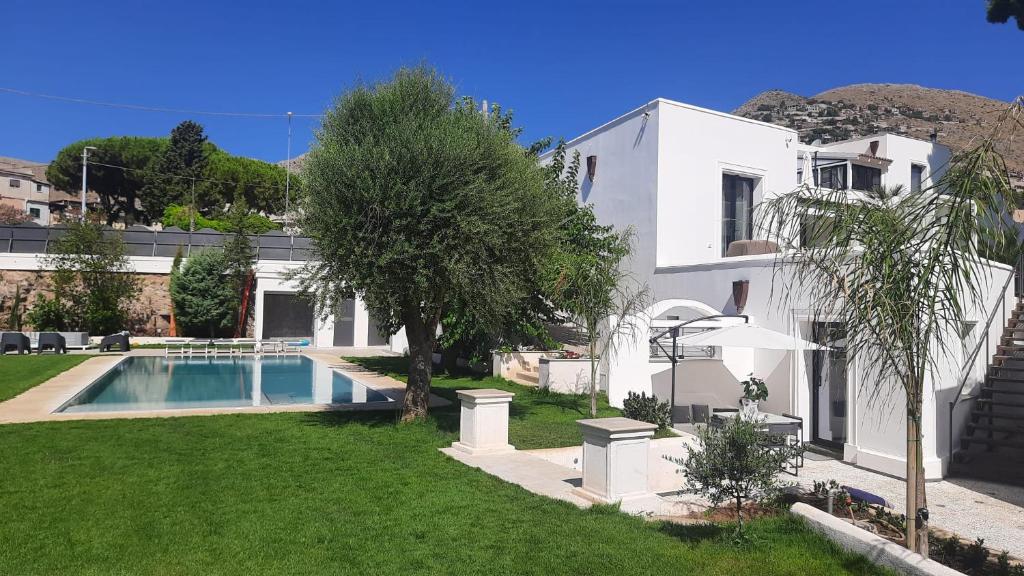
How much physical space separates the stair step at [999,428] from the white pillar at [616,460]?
6.23 m

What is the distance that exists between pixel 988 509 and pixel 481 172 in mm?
7901

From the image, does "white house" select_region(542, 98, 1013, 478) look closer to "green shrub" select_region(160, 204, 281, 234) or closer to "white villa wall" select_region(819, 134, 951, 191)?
"white villa wall" select_region(819, 134, 951, 191)

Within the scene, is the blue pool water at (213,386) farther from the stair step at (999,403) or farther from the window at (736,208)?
the window at (736,208)

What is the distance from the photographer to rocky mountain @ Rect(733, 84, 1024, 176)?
70.8 meters

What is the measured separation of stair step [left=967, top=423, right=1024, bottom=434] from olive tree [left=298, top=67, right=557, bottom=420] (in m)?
7.04

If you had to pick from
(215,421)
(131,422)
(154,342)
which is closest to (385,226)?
(215,421)

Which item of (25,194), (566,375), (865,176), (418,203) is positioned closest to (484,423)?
(418,203)

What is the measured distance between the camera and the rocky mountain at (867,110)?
232 feet

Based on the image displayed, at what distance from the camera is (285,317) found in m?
32.2

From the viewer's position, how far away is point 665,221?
64.5 feet

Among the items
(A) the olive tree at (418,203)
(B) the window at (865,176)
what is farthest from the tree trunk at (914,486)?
(B) the window at (865,176)

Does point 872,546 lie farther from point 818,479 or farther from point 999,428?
point 999,428

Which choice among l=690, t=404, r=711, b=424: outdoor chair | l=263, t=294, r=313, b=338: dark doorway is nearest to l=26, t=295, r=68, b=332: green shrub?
l=263, t=294, r=313, b=338: dark doorway

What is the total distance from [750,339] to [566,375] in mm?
6485
